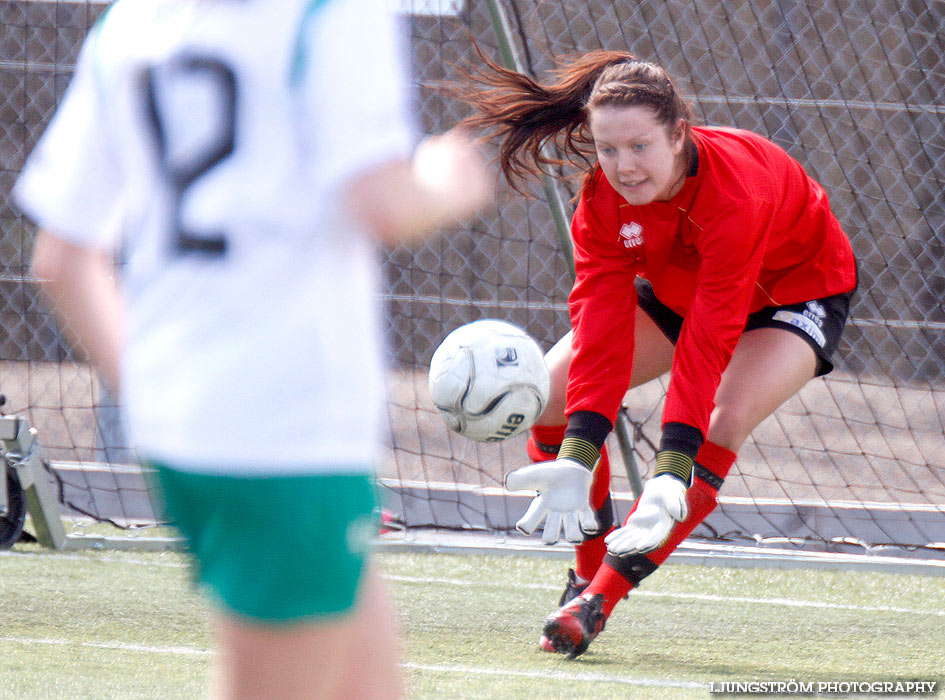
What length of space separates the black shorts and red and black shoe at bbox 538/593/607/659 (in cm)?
78

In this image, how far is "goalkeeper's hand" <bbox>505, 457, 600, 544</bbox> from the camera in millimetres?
2773

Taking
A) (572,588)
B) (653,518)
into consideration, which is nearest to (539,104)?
(653,518)

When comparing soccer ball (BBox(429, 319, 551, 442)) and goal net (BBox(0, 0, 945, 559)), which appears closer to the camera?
soccer ball (BBox(429, 319, 551, 442))

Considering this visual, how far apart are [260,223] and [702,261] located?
76.1 inches

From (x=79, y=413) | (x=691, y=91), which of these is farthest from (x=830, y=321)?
(x=79, y=413)

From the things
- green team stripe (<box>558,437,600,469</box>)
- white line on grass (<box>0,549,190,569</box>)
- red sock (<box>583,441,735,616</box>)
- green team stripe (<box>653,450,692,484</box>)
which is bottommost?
white line on grass (<box>0,549,190,569</box>)

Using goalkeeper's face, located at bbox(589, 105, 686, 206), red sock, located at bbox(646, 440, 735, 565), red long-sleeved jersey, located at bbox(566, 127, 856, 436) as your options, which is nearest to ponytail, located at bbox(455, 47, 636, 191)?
red long-sleeved jersey, located at bbox(566, 127, 856, 436)

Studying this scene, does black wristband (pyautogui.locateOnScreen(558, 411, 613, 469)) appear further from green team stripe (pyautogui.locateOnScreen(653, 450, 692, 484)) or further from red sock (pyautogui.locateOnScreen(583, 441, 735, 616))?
red sock (pyautogui.locateOnScreen(583, 441, 735, 616))

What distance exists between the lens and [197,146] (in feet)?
3.75

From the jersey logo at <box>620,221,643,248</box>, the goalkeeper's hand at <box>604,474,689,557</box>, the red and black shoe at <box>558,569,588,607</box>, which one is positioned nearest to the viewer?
the goalkeeper's hand at <box>604,474,689,557</box>

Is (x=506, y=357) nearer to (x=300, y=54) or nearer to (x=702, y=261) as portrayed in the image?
(x=702, y=261)

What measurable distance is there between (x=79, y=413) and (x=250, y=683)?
7.73 meters

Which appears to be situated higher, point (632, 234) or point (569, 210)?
point (632, 234)

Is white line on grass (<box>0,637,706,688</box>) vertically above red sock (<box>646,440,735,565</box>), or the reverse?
red sock (<box>646,440,735,565</box>)
